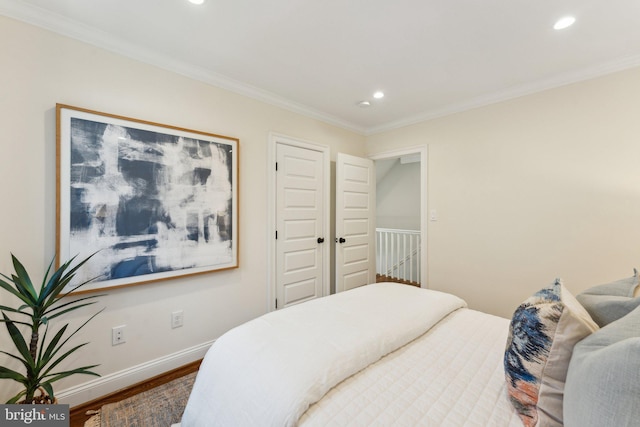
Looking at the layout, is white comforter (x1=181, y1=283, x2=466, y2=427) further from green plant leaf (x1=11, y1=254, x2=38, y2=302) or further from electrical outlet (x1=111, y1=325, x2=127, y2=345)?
electrical outlet (x1=111, y1=325, x2=127, y2=345)

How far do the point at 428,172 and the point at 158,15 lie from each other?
285 cm

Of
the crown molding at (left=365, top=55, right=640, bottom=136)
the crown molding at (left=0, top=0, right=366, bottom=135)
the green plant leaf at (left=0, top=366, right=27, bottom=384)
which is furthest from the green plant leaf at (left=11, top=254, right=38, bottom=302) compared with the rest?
the crown molding at (left=365, top=55, right=640, bottom=136)

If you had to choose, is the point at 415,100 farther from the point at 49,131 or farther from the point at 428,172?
the point at 49,131

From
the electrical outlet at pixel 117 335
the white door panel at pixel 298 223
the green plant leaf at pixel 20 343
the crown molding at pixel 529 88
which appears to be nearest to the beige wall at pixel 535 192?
the crown molding at pixel 529 88

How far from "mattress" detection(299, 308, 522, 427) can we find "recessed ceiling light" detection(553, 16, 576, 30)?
1982 millimetres

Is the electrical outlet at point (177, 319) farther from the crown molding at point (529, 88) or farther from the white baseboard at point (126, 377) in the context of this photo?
the crown molding at point (529, 88)

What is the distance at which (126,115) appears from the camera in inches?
74.5

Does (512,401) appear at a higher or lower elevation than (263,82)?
lower

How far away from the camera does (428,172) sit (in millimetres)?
3121

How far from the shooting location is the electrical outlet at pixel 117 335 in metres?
1.84

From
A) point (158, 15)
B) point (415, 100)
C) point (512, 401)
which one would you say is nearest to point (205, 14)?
point (158, 15)

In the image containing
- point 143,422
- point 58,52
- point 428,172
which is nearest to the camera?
point 143,422

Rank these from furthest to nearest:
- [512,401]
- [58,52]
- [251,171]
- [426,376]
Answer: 1. [251,171]
2. [58,52]
3. [426,376]
4. [512,401]

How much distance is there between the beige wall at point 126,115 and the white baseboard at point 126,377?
0.06 ft
